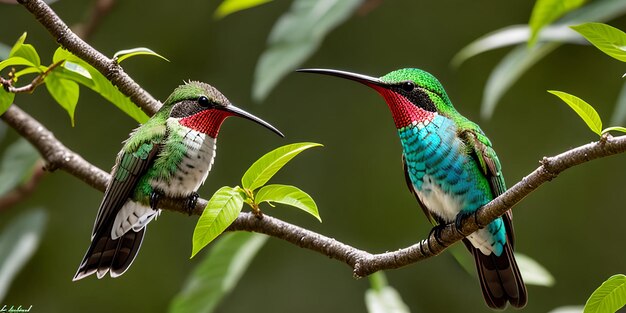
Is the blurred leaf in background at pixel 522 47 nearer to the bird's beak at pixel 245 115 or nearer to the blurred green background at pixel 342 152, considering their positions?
the bird's beak at pixel 245 115

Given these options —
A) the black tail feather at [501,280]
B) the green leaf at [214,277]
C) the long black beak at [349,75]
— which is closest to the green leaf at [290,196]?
the long black beak at [349,75]

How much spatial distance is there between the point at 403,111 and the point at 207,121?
0.32 metres

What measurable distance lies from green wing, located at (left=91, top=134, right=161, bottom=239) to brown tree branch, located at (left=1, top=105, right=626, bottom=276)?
65mm

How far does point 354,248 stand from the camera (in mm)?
1338

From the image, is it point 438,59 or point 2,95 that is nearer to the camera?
point 2,95

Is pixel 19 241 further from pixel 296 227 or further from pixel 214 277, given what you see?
pixel 296 227

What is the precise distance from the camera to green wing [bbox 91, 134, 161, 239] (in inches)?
53.3

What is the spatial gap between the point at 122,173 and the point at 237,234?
2.10ft

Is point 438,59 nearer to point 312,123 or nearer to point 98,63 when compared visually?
point 312,123

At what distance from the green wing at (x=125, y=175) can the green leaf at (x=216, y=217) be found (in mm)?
297

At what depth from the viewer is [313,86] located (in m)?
4.62

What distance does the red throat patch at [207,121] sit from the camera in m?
1.38

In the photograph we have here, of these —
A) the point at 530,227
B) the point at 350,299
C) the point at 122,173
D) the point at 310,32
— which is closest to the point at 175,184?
the point at 122,173

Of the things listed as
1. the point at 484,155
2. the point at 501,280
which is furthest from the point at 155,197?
the point at 501,280
